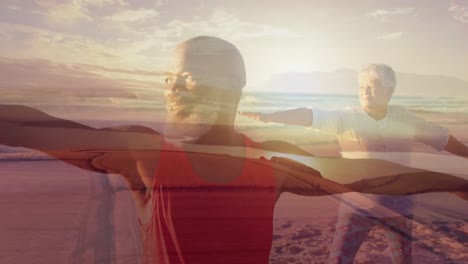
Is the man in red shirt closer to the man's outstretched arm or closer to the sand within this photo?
the man's outstretched arm

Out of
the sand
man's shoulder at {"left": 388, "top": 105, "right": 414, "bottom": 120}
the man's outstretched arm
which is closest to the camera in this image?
the man's outstretched arm

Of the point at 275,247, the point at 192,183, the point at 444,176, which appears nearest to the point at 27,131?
the point at 192,183

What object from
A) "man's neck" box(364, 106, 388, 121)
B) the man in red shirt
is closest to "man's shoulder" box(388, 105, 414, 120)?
"man's neck" box(364, 106, 388, 121)

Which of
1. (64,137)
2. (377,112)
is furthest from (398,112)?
(64,137)

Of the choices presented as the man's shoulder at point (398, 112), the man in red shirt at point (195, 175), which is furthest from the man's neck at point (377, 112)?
the man in red shirt at point (195, 175)

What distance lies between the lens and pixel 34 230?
12.8 feet

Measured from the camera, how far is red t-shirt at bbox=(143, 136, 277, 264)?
1048 mm

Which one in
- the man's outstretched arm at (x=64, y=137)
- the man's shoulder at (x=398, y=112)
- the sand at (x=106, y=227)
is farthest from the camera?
the sand at (x=106, y=227)

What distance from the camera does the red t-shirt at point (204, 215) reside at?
1048mm

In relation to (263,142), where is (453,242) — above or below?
below

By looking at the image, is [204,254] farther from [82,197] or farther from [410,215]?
[82,197]

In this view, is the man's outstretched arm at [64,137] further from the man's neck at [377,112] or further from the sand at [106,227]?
the sand at [106,227]

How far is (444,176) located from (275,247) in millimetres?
2715

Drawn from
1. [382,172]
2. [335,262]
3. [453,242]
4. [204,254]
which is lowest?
[453,242]
